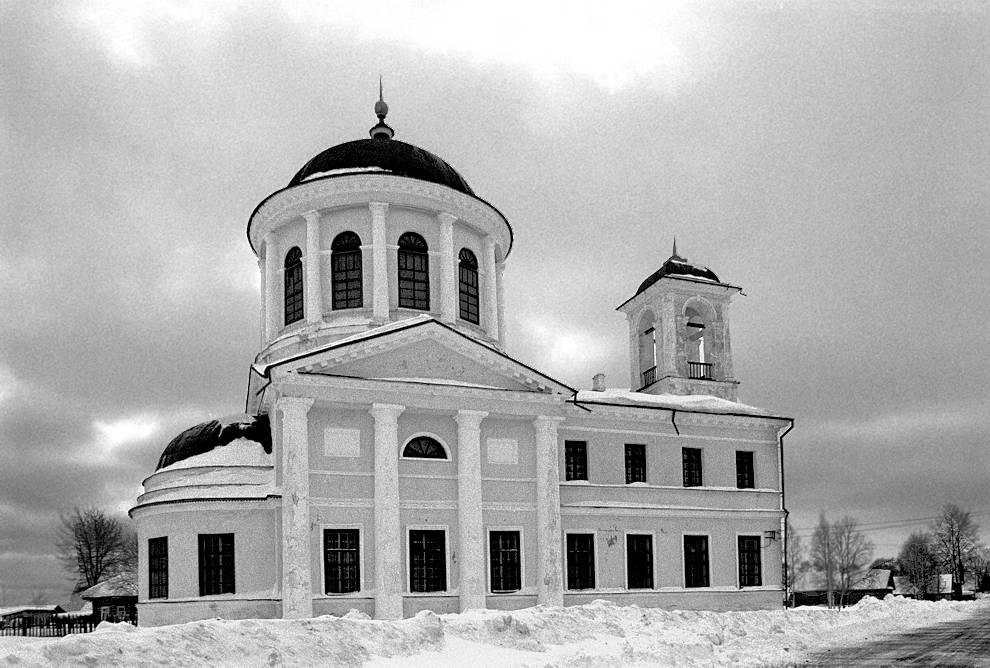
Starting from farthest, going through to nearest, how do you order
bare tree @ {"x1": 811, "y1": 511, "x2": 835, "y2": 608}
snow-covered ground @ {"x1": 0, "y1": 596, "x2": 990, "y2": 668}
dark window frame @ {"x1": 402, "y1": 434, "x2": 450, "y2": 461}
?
1. bare tree @ {"x1": 811, "y1": 511, "x2": 835, "y2": 608}
2. dark window frame @ {"x1": 402, "y1": 434, "x2": 450, "y2": 461}
3. snow-covered ground @ {"x1": 0, "y1": 596, "x2": 990, "y2": 668}

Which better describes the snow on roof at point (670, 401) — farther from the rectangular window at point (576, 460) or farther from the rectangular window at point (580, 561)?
the rectangular window at point (580, 561)

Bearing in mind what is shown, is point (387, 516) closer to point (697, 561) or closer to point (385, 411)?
point (385, 411)

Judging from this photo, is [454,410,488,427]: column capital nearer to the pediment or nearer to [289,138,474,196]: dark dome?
the pediment

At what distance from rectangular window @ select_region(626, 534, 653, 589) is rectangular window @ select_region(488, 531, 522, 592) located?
4.16 meters

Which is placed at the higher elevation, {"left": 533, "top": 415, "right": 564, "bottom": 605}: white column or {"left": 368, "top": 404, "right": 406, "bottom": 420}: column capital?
{"left": 368, "top": 404, "right": 406, "bottom": 420}: column capital

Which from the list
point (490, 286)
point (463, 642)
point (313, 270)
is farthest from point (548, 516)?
point (463, 642)

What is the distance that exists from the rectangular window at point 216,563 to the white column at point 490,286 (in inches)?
420

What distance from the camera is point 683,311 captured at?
33.7 metres

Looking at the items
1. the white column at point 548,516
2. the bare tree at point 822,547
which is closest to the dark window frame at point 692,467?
the white column at point 548,516

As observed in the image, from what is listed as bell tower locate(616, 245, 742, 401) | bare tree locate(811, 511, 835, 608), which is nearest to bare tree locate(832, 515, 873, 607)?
bare tree locate(811, 511, 835, 608)

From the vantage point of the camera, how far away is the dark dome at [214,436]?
81.4 ft

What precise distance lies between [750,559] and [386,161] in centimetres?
1666

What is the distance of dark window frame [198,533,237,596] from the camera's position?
2306cm

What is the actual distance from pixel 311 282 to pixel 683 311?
13.3m
